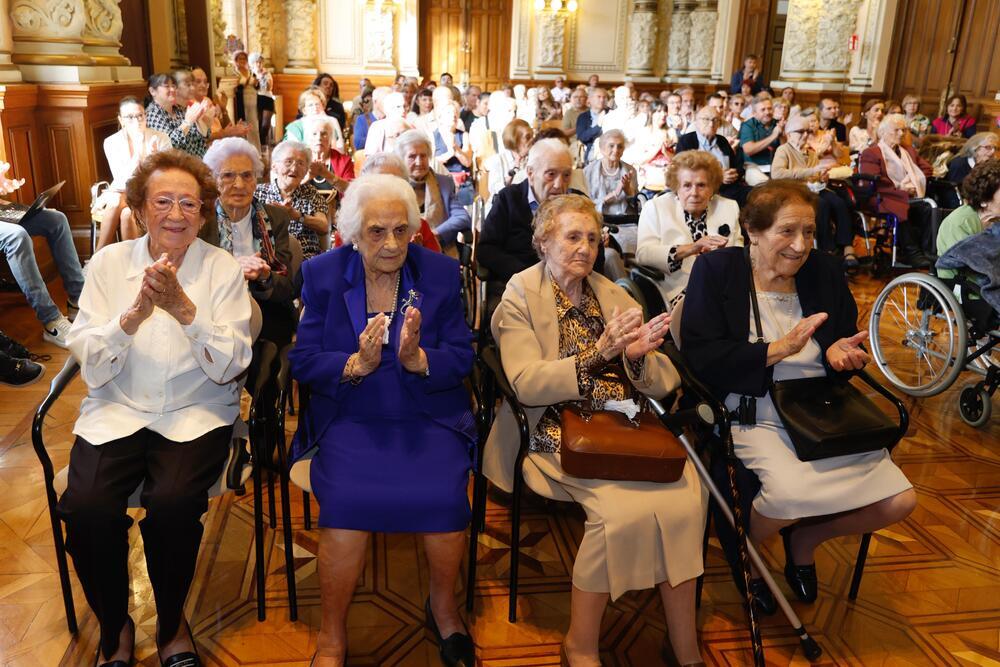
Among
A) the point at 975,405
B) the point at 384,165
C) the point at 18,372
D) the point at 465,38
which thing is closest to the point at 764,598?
the point at 975,405

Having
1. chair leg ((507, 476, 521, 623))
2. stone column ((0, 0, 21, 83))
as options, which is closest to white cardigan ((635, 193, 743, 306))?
chair leg ((507, 476, 521, 623))

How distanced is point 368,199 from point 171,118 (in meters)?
4.50

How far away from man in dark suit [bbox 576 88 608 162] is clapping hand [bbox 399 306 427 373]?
838 centimetres

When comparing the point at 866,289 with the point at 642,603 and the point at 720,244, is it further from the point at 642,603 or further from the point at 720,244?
the point at 642,603

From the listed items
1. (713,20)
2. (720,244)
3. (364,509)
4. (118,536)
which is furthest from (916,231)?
(713,20)

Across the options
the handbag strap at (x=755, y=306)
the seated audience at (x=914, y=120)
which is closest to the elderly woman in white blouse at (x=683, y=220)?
the handbag strap at (x=755, y=306)

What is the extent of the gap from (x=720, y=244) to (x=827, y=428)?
4.39ft

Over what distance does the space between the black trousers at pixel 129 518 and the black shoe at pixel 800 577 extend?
1930 millimetres

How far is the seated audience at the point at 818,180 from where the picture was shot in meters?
6.51

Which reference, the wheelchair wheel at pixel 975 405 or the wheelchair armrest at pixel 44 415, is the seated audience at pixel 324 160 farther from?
the wheelchair wheel at pixel 975 405

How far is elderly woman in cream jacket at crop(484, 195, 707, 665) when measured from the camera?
2.21 meters

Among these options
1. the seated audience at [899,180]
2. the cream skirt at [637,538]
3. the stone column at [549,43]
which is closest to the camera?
the cream skirt at [637,538]

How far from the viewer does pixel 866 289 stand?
6641 mm

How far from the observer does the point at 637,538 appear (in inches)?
87.0
